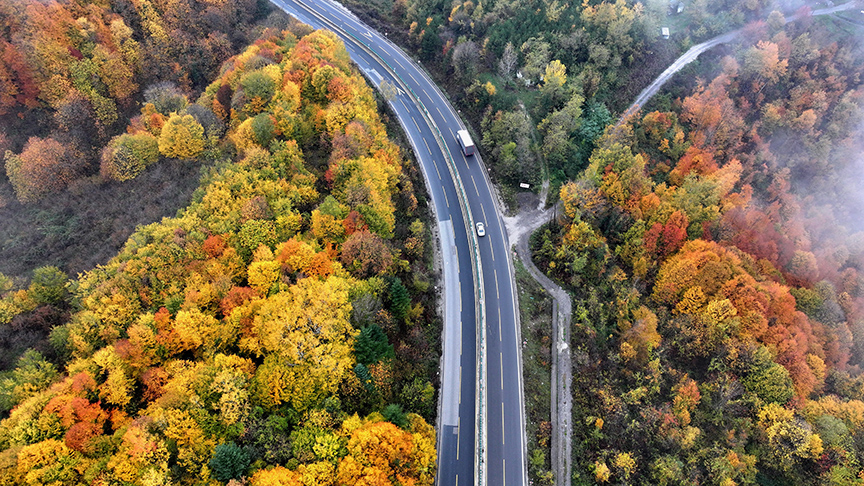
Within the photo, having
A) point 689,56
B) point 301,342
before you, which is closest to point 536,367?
point 301,342

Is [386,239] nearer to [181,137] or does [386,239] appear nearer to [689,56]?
[181,137]

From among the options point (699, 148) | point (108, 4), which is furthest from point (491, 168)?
point (108, 4)

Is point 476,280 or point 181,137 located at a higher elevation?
point 181,137

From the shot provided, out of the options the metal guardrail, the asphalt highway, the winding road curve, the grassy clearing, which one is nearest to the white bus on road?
the asphalt highway

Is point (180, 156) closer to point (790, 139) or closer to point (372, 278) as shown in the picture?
point (372, 278)

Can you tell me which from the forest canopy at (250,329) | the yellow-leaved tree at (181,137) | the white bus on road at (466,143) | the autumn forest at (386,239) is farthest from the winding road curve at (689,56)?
the yellow-leaved tree at (181,137)

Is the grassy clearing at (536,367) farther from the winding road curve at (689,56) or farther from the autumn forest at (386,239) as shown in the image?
the winding road curve at (689,56)

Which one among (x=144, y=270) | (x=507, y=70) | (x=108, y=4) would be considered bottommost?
(x=144, y=270)
